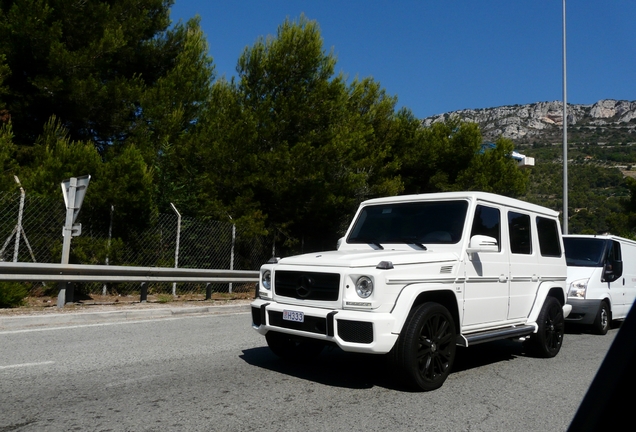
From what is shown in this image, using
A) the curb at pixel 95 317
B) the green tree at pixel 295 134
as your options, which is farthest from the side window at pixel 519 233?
the green tree at pixel 295 134

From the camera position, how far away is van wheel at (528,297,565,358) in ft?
24.2

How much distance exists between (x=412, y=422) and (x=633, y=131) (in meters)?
93.8

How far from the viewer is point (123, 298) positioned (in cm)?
1388

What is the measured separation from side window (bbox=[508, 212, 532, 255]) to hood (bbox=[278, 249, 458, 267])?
151 cm

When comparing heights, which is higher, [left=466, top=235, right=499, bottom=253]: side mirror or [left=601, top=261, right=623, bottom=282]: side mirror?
[left=466, top=235, right=499, bottom=253]: side mirror

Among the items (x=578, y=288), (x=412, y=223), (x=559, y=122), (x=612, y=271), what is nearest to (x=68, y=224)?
(x=412, y=223)

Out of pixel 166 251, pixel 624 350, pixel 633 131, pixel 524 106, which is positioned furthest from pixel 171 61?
pixel 524 106

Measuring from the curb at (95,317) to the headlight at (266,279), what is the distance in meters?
4.85

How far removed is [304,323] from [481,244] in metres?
2.08

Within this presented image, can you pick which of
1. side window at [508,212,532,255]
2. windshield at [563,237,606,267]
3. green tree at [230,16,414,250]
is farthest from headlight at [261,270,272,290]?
green tree at [230,16,414,250]

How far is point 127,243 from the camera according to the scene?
1442 centimetres

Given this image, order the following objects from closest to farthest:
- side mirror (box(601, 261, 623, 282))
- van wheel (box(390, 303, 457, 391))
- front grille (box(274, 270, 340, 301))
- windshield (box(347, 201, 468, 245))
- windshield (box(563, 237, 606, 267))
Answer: van wheel (box(390, 303, 457, 391)) → front grille (box(274, 270, 340, 301)) → windshield (box(347, 201, 468, 245)) → side mirror (box(601, 261, 623, 282)) → windshield (box(563, 237, 606, 267))

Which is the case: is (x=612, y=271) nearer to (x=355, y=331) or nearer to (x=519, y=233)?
(x=519, y=233)

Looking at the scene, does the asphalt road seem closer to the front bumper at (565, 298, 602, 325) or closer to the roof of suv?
the roof of suv
